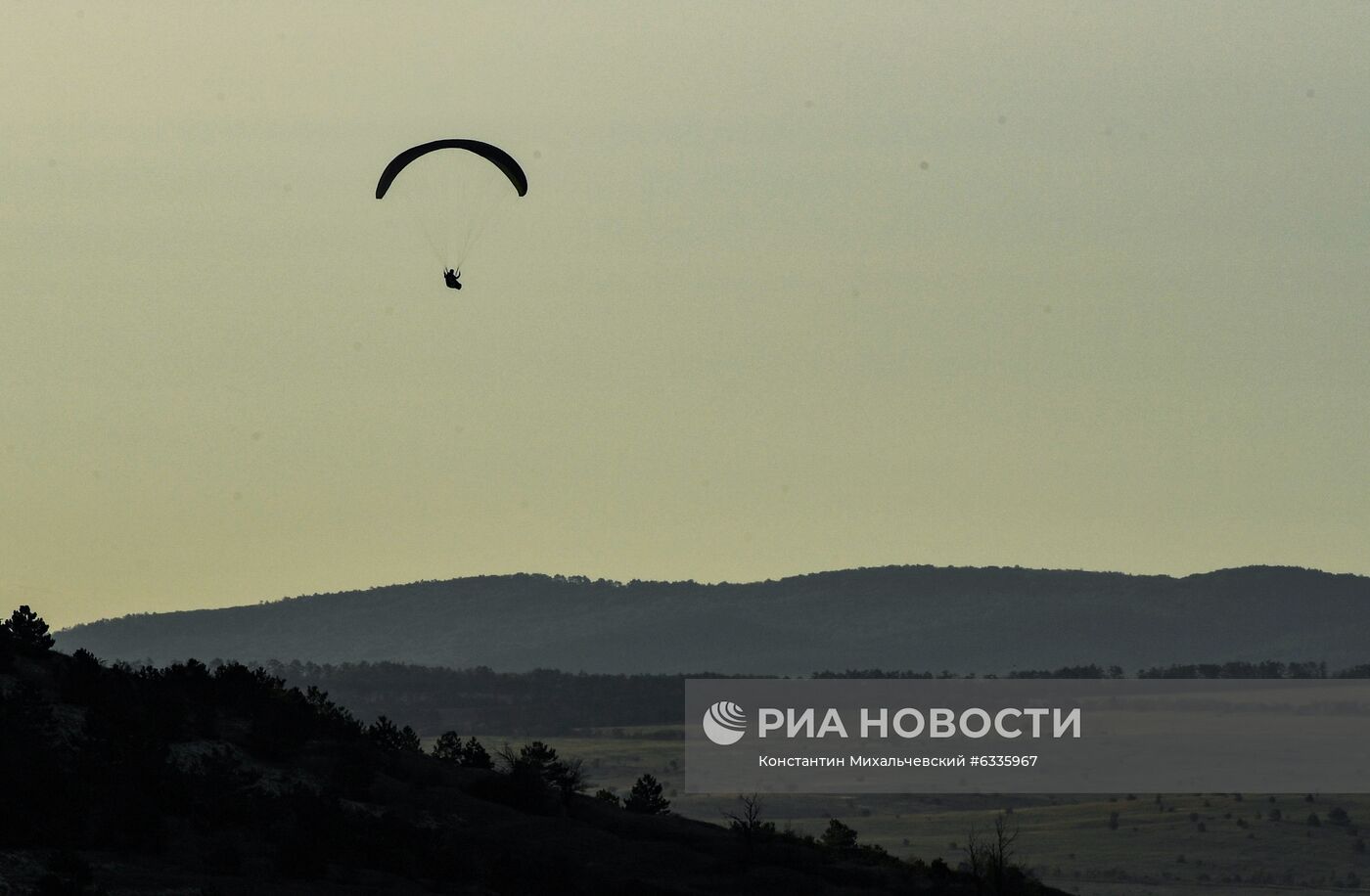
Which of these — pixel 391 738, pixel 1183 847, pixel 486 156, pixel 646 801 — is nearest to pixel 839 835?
pixel 646 801

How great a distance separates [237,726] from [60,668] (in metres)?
5.14

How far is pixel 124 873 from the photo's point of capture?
4453 centimetres

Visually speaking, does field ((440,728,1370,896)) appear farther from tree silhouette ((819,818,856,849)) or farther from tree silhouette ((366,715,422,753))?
tree silhouette ((366,715,422,753))

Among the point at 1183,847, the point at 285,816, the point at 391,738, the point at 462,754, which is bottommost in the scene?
the point at 285,816

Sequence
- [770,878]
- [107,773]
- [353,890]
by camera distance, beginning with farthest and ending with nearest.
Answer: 1. [770,878]
2. [107,773]
3. [353,890]

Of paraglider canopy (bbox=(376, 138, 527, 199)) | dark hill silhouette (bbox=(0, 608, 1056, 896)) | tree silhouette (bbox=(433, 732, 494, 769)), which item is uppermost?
paraglider canopy (bbox=(376, 138, 527, 199))

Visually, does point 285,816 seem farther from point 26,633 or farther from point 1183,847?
point 1183,847

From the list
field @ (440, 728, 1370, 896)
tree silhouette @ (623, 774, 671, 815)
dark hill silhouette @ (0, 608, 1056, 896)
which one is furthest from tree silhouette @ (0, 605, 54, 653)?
field @ (440, 728, 1370, 896)

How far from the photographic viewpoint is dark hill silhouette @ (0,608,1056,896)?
47562mm

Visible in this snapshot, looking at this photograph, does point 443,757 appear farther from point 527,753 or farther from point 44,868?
point 44,868

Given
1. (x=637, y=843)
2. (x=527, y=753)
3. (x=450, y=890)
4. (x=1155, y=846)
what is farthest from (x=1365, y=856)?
(x=450, y=890)

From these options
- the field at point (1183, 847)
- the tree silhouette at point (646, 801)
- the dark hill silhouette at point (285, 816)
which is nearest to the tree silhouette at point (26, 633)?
the dark hill silhouette at point (285, 816)

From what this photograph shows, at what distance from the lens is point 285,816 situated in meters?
53.5

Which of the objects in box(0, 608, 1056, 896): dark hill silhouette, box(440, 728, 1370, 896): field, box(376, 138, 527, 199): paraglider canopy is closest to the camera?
box(0, 608, 1056, 896): dark hill silhouette
